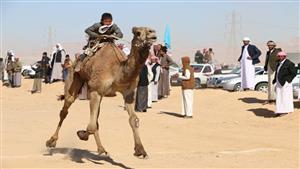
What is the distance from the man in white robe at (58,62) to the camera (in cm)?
3109

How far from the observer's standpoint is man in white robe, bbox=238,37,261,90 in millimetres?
23734

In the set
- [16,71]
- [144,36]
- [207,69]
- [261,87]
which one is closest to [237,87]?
[261,87]

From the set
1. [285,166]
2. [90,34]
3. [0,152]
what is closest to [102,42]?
[90,34]

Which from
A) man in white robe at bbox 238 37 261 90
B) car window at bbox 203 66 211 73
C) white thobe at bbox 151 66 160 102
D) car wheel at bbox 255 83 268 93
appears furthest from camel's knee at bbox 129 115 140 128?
car window at bbox 203 66 211 73

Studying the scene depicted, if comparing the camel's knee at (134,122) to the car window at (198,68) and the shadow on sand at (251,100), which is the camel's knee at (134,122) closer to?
the shadow on sand at (251,100)

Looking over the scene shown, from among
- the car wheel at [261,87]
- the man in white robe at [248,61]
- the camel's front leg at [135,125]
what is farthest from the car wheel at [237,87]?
the camel's front leg at [135,125]

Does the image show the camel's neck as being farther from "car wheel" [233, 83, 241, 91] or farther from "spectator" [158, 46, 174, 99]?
"car wheel" [233, 83, 241, 91]

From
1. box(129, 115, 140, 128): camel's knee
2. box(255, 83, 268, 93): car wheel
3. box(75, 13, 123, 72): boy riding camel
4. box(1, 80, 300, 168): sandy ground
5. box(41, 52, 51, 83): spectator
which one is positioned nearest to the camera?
box(129, 115, 140, 128): camel's knee

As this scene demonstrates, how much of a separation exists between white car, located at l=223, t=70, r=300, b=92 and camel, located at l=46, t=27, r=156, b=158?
1647 cm

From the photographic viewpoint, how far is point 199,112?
2142 cm

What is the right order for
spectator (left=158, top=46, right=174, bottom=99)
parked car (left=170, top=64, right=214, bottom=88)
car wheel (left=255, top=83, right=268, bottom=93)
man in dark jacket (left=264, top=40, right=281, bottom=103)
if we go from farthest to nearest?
parked car (left=170, top=64, right=214, bottom=88)
car wheel (left=255, top=83, right=268, bottom=93)
spectator (left=158, top=46, right=174, bottom=99)
man in dark jacket (left=264, top=40, right=281, bottom=103)

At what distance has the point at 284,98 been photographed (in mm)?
18359

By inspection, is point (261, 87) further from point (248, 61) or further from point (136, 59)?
point (136, 59)

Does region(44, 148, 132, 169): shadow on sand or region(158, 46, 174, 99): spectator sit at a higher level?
region(158, 46, 174, 99): spectator
